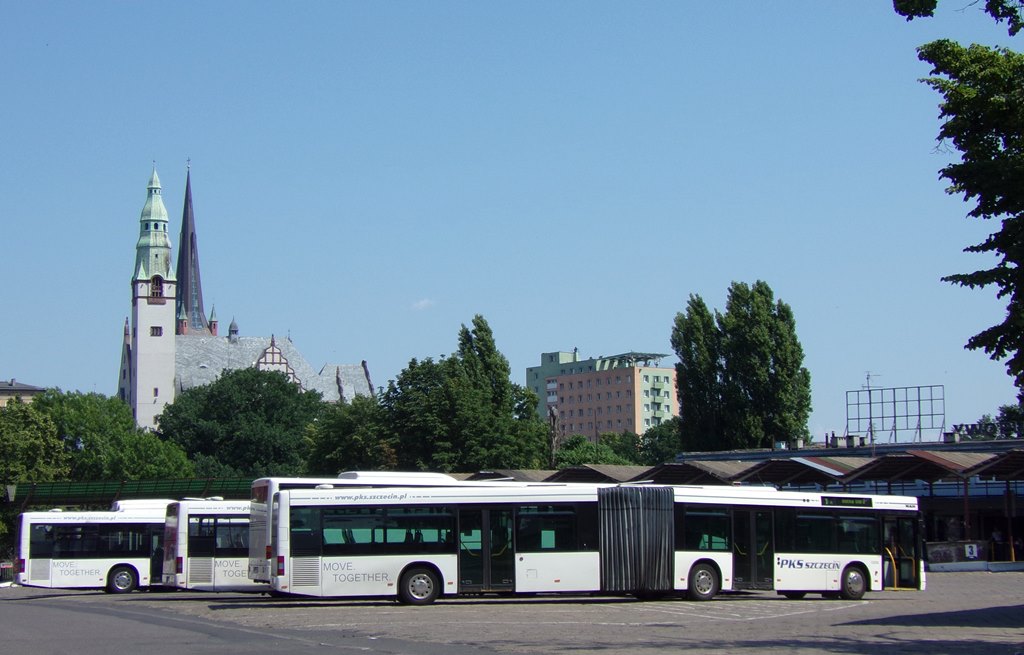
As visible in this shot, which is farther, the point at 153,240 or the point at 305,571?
the point at 153,240

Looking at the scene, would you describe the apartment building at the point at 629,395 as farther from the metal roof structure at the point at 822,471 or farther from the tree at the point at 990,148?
the tree at the point at 990,148

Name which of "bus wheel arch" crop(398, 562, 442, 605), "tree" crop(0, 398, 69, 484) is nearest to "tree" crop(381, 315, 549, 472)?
"tree" crop(0, 398, 69, 484)

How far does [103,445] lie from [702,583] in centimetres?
8304

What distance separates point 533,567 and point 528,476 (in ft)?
86.5

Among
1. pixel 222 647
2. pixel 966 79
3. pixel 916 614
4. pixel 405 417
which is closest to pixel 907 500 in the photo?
pixel 916 614

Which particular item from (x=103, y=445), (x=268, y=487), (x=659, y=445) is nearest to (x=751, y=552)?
(x=268, y=487)

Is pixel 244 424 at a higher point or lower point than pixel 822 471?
higher

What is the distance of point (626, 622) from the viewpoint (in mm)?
21344

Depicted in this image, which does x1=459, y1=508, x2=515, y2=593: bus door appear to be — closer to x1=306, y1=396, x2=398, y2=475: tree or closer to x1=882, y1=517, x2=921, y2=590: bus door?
x1=882, y1=517, x2=921, y2=590: bus door

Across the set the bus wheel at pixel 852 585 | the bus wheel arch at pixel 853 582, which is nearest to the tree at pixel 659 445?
the bus wheel arch at pixel 853 582

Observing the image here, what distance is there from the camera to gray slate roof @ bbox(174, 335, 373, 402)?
158 meters

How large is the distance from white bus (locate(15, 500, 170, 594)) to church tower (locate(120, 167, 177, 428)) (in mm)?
112087

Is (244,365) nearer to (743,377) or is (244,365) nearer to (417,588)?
(743,377)

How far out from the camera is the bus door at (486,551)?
26.6m
